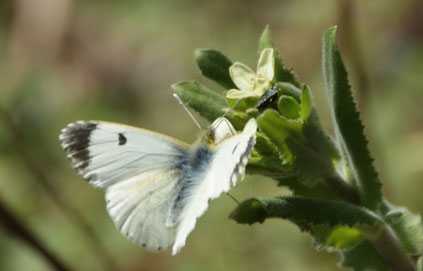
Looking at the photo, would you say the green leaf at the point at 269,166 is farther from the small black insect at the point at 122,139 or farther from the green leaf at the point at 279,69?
the small black insect at the point at 122,139

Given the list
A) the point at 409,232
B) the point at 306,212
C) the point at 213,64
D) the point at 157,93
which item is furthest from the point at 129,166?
the point at 157,93

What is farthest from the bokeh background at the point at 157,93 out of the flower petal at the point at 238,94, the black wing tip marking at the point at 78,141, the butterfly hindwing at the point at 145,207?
the flower petal at the point at 238,94

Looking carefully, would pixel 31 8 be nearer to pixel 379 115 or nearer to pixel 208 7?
pixel 208 7

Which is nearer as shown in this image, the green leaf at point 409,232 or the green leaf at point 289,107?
the green leaf at point 289,107

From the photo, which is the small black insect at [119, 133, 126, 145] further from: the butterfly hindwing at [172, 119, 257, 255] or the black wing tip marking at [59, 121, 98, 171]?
the butterfly hindwing at [172, 119, 257, 255]

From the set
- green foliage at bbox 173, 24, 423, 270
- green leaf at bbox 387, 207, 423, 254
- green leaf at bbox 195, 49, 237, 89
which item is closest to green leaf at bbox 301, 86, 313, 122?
green foliage at bbox 173, 24, 423, 270

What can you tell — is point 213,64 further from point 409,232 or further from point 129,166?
point 409,232
